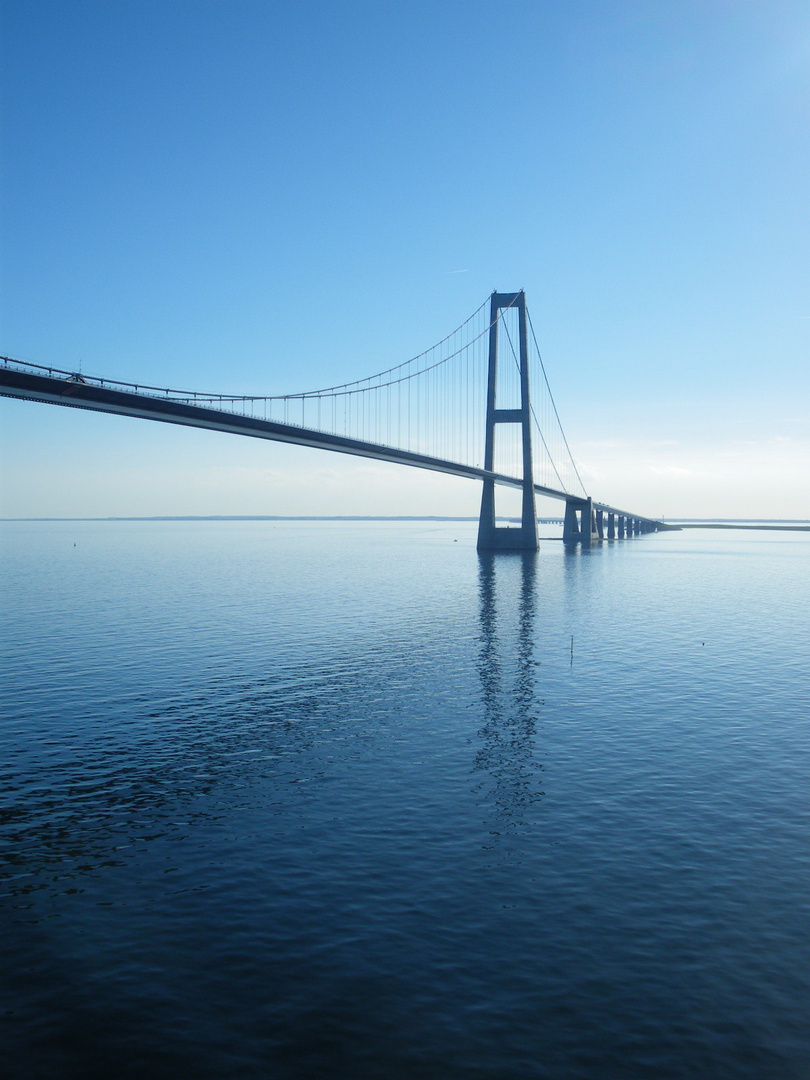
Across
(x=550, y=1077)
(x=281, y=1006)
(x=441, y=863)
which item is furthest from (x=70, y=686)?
(x=550, y=1077)

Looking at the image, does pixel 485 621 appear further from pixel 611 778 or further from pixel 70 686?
pixel 611 778

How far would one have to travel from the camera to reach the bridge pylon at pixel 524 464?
127 m

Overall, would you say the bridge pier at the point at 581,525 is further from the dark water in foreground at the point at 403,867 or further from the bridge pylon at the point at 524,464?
the dark water in foreground at the point at 403,867

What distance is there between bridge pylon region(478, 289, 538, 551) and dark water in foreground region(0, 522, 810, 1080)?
3397 inches

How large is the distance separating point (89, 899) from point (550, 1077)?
31.8ft

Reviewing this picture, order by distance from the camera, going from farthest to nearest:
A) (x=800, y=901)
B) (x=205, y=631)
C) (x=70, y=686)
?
(x=205, y=631), (x=70, y=686), (x=800, y=901)

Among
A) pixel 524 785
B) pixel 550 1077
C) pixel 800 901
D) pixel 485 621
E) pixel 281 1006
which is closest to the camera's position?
pixel 550 1077

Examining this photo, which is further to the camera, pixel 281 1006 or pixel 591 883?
pixel 591 883

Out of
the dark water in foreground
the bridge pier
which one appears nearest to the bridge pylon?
the bridge pier

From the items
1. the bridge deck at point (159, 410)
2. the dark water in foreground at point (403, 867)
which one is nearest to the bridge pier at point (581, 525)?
the bridge deck at point (159, 410)

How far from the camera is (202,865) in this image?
56.1 ft

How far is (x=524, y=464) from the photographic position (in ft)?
428

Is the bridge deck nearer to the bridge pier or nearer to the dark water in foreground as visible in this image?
the dark water in foreground

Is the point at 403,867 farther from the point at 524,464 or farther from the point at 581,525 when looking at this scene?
the point at 581,525
